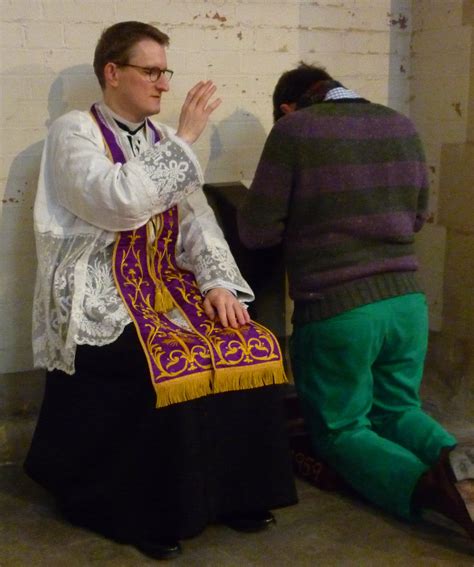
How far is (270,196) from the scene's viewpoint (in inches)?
101

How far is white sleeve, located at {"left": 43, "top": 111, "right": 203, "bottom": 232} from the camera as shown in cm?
246

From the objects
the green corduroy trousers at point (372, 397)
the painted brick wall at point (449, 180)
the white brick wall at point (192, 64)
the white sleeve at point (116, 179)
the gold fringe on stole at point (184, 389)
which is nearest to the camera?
the gold fringe on stole at point (184, 389)

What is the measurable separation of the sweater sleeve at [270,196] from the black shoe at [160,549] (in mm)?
923

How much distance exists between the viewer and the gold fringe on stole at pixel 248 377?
2.39m

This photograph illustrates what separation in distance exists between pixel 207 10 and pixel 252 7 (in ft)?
0.60

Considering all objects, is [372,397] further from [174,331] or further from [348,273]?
[174,331]

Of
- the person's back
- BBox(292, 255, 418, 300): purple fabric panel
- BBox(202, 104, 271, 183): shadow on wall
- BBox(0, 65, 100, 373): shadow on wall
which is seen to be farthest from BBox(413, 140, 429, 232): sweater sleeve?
BBox(0, 65, 100, 373): shadow on wall

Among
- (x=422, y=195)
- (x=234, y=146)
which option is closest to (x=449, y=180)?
(x=422, y=195)

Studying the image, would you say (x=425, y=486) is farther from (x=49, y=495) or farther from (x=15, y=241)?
(x=15, y=241)

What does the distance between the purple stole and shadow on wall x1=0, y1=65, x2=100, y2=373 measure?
0.36 m

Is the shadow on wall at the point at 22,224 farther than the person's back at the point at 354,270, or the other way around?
the shadow on wall at the point at 22,224

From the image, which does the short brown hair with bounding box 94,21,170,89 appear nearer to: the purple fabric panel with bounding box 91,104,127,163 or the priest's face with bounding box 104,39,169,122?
the priest's face with bounding box 104,39,169,122

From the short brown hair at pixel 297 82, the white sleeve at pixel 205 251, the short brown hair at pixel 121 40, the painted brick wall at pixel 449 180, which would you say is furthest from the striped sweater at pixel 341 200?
the painted brick wall at pixel 449 180

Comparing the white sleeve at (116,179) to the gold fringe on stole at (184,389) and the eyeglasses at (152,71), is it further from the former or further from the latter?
the gold fringe on stole at (184,389)
